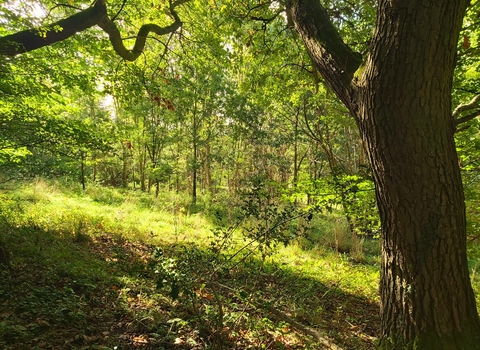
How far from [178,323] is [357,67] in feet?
9.55

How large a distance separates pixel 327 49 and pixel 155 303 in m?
3.32

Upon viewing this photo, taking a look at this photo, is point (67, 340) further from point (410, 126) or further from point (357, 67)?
point (357, 67)

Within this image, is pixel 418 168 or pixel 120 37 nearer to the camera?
pixel 418 168

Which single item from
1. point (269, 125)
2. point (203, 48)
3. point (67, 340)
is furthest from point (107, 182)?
point (67, 340)

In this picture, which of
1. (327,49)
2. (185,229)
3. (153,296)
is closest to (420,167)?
(327,49)

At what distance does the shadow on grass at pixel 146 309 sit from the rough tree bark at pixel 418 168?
1.04 meters

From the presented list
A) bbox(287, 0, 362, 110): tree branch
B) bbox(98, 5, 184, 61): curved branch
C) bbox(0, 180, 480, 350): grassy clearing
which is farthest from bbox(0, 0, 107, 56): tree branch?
bbox(287, 0, 362, 110): tree branch

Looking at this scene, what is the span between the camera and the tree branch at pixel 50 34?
375 cm

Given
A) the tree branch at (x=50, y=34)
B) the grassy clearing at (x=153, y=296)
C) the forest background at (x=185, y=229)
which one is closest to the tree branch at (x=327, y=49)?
the forest background at (x=185, y=229)

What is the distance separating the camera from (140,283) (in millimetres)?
3932

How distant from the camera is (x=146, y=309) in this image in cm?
321

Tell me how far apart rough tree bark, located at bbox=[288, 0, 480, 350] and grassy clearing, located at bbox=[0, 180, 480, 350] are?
3.28 ft

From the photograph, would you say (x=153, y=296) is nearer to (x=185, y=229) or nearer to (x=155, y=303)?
(x=155, y=303)

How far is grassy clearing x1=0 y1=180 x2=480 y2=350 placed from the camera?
2.55 metres
